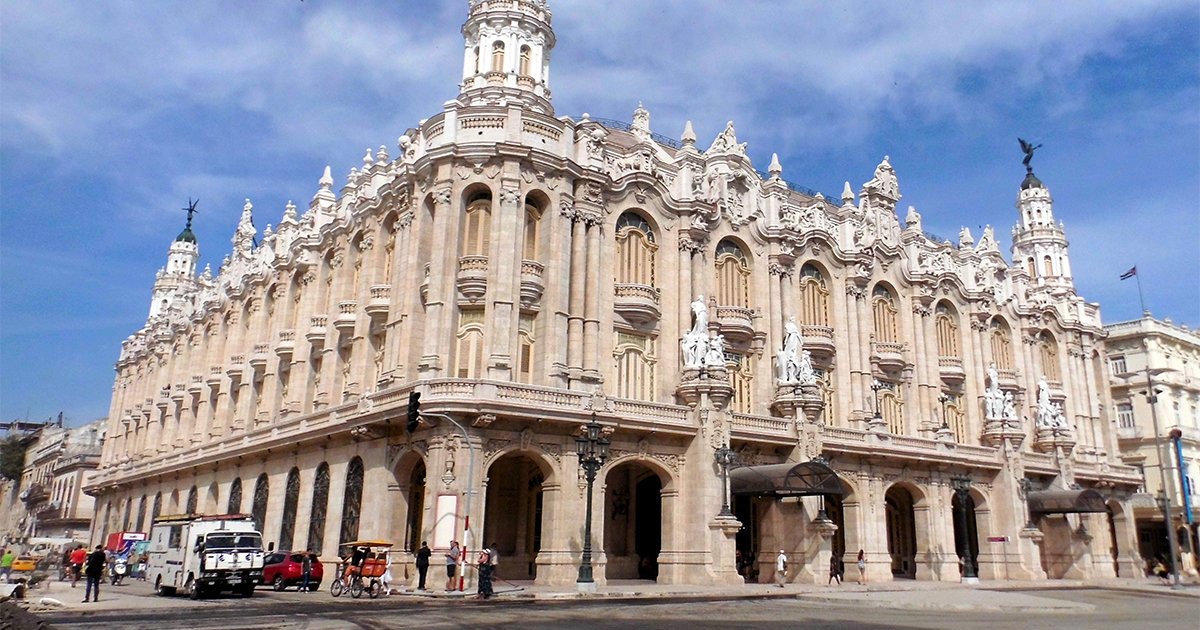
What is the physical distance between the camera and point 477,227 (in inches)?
1467

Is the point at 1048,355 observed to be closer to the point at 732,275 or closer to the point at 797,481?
the point at 732,275

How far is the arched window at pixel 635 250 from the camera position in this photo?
40.2 metres

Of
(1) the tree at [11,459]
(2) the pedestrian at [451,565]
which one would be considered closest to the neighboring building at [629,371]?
(2) the pedestrian at [451,565]

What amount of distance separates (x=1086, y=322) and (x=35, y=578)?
2478 inches

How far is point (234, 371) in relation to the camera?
54.4 metres

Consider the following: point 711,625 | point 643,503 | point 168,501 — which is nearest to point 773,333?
point 643,503

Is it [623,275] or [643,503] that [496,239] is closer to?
[623,275]

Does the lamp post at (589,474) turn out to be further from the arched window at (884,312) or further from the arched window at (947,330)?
the arched window at (947,330)

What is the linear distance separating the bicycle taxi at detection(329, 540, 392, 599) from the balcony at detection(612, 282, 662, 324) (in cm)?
1455

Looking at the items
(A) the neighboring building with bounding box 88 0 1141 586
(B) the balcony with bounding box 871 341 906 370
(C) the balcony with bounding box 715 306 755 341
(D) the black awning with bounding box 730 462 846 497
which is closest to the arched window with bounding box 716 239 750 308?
(A) the neighboring building with bounding box 88 0 1141 586

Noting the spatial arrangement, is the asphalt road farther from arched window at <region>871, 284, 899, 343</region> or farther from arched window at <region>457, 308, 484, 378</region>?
arched window at <region>871, 284, 899, 343</region>

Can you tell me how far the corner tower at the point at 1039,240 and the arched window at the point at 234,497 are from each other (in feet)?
173

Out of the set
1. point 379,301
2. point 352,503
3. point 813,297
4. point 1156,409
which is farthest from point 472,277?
point 1156,409

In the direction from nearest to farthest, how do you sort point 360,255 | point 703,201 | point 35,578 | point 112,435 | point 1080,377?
point 35,578 → point 703,201 → point 360,255 → point 1080,377 → point 112,435
